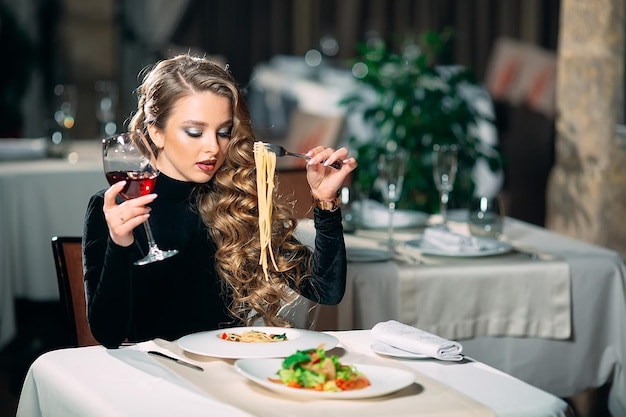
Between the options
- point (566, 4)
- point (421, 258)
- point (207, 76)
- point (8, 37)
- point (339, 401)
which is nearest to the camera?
point (339, 401)

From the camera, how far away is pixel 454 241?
3570mm

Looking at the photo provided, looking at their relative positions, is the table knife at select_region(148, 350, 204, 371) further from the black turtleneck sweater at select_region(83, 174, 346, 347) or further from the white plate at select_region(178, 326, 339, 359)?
the black turtleneck sweater at select_region(83, 174, 346, 347)

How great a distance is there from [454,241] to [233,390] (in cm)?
164

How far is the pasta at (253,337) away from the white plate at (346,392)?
6.5 inches

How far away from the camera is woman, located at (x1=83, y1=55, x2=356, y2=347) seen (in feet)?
8.66

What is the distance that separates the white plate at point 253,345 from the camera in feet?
7.16

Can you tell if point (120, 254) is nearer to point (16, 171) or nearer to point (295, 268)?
point (295, 268)

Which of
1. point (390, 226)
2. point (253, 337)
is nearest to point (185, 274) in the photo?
point (253, 337)

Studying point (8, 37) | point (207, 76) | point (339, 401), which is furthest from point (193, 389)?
point (8, 37)

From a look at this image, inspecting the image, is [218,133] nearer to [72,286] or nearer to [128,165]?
[128,165]

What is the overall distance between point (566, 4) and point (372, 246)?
8.11 feet

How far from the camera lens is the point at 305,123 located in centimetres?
614

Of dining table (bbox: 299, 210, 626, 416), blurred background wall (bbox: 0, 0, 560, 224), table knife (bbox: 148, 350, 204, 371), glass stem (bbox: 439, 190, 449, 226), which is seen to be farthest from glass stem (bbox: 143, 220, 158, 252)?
blurred background wall (bbox: 0, 0, 560, 224)

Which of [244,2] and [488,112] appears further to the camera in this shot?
[244,2]
